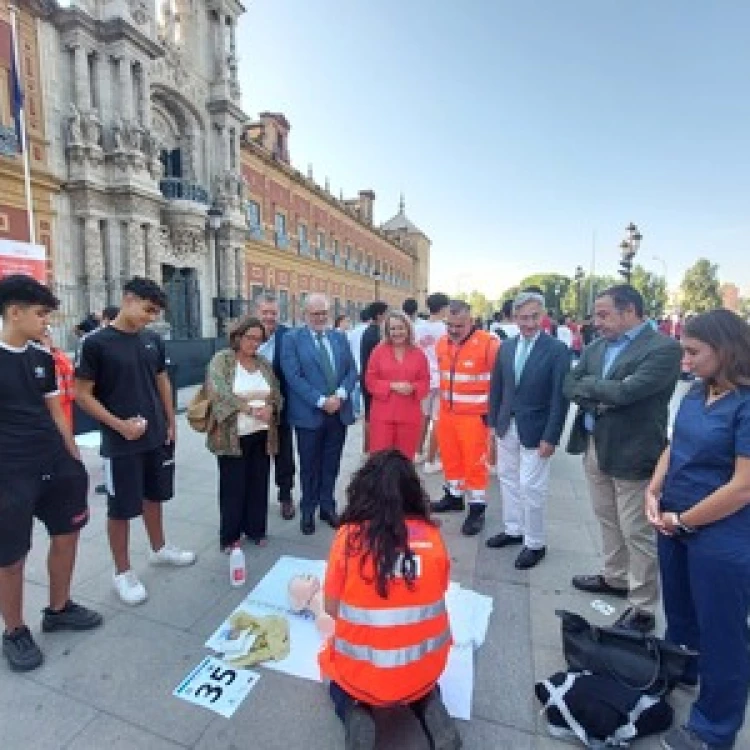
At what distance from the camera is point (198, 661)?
241 cm

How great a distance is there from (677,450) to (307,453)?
8.79 ft

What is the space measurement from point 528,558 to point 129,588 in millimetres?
2643

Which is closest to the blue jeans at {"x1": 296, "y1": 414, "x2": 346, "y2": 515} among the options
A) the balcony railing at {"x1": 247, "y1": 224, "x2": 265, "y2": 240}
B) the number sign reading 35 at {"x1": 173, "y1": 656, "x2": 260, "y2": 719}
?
the number sign reading 35 at {"x1": 173, "y1": 656, "x2": 260, "y2": 719}

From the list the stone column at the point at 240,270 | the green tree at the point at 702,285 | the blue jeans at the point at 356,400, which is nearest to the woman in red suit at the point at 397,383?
the blue jeans at the point at 356,400

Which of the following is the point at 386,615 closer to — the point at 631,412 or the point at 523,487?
the point at 631,412

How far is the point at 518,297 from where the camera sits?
349 centimetres

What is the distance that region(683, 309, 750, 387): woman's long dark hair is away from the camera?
5.88ft

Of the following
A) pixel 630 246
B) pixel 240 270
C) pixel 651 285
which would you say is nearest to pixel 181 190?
pixel 240 270

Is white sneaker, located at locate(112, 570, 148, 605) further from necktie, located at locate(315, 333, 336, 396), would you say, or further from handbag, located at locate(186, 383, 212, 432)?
necktie, located at locate(315, 333, 336, 396)

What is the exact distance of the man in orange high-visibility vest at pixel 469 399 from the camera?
397 centimetres

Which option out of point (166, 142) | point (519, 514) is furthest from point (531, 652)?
point (166, 142)

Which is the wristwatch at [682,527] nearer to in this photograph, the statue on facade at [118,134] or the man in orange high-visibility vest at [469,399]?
the man in orange high-visibility vest at [469,399]

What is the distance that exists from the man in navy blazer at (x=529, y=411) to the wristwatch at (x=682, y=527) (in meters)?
1.25

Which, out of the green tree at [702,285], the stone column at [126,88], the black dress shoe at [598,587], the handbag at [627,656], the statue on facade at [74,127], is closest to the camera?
the handbag at [627,656]
